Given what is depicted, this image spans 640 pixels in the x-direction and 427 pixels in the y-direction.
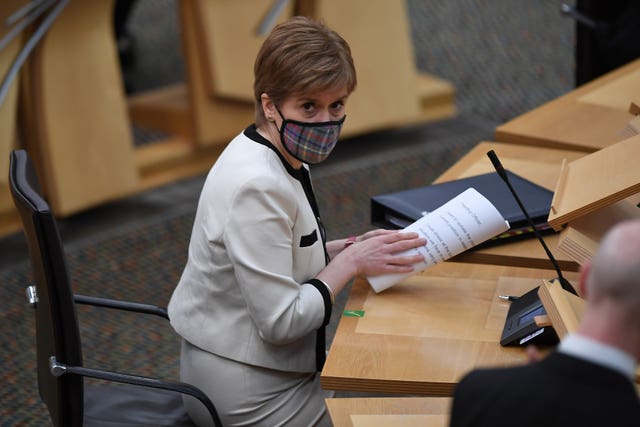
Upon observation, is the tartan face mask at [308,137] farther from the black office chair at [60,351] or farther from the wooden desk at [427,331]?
the black office chair at [60,351]

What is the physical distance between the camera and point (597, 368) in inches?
45.5

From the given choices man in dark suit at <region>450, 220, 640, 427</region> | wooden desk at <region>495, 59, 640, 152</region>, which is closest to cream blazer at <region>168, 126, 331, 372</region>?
man in dark suit at <region>450, 220, 640, 427</region>

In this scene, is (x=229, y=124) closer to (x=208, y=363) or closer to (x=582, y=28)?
(x=582, y=28)

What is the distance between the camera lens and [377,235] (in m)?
2.13

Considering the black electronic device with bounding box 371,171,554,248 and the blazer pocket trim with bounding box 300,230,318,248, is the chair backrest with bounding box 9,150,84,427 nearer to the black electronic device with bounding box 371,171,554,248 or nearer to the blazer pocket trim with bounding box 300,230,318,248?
the blazer pocket trim with bounding box 300,230,318,248

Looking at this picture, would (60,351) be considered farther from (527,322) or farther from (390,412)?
(527,322)

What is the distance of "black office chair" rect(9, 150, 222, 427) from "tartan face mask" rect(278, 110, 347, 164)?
476mm

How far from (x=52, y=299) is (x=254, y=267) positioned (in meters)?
0.36

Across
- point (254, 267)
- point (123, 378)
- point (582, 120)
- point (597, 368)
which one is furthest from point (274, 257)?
point (582, 120)

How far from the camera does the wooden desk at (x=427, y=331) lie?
1.81 meters

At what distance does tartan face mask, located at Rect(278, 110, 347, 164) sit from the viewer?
1.98 m

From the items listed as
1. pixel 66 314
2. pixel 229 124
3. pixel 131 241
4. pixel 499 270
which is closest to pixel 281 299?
pixel 66 314

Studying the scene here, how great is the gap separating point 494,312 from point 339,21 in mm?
2882

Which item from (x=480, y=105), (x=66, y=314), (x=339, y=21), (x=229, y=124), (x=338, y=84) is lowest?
(x=480, y=105)
